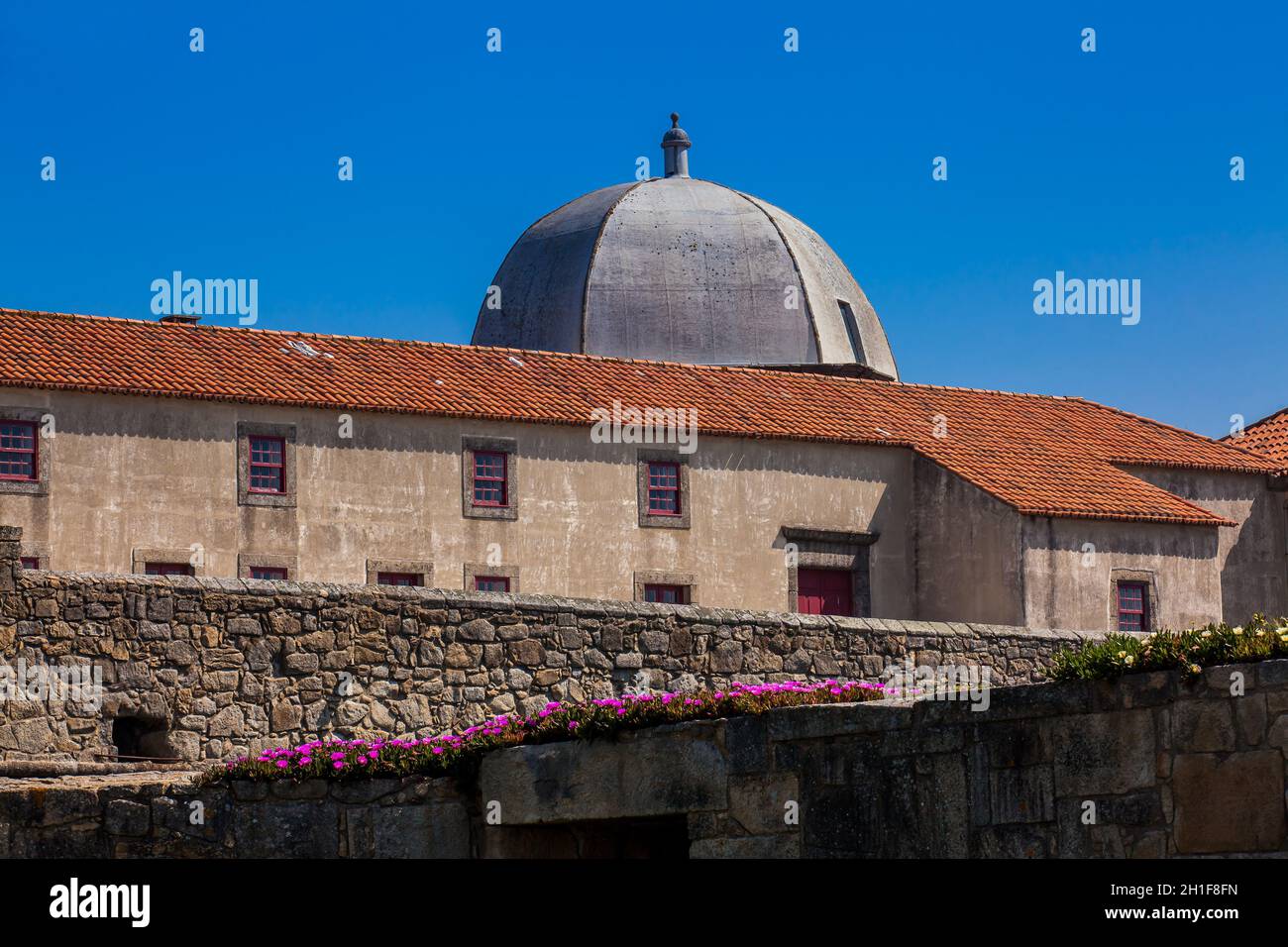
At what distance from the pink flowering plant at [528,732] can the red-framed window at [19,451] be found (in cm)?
1450

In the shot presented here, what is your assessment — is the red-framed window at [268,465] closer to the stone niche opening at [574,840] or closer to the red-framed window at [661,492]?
the red-framed window at [661,492]

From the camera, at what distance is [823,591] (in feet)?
119

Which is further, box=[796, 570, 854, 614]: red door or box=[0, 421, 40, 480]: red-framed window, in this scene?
box=[796, 570, 854, 614]: red door

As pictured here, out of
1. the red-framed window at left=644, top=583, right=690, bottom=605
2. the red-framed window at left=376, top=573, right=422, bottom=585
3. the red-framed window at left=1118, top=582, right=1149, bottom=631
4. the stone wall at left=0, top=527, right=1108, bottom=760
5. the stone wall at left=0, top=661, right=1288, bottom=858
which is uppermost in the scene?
the red-framed window at left=376, top=573, right=422, bottom=585

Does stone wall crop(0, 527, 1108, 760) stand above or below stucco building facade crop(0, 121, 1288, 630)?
below

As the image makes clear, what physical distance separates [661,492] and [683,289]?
43.8ft

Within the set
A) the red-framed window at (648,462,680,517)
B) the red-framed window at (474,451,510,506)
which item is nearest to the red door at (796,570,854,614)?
the red-framed window at (648,462,680,517)

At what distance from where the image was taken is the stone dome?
4731 centimetres

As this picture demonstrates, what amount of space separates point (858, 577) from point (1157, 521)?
476 cm

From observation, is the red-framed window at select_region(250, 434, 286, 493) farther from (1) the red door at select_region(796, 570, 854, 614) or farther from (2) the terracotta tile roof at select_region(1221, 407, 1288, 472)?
(2) the terracotta tile roof at select_region(1221, 407, 1288, 472)

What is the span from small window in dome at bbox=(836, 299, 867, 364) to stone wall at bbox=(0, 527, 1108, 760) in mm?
25254

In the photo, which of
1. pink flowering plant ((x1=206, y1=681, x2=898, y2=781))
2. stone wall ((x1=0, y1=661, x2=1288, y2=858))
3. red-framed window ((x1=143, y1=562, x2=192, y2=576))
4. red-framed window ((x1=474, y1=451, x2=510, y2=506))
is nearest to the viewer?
stone wall ((x1=0, y1=661, x2=1288, y2=858))
